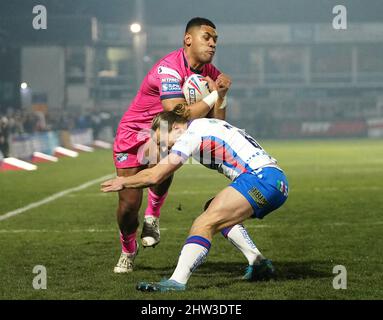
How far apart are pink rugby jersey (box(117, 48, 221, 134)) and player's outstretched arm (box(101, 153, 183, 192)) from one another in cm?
109

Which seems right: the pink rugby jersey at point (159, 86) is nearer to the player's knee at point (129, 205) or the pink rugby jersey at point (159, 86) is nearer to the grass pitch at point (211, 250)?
the player's knee at point (129, 205)

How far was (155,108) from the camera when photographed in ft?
31.6

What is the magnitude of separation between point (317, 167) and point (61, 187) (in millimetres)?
8951

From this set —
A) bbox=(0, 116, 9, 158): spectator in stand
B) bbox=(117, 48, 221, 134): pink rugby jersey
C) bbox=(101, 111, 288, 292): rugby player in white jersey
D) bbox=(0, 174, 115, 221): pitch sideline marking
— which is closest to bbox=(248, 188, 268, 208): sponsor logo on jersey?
bbox=(101, 111, 288, 292): rugby player in white jersey

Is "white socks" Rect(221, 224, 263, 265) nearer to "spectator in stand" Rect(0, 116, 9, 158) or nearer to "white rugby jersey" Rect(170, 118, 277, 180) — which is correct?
"white rugby jersey" Rect(170, 118, 277, 180)

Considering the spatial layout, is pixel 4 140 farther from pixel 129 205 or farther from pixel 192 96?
pixel 192 96

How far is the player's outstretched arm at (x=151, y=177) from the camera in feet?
25.4

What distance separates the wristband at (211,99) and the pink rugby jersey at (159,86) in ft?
0.87

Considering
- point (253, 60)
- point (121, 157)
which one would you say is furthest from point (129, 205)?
point (253, 60)

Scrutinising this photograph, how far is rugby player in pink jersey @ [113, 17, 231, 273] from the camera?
872 cm

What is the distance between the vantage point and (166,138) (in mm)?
8000

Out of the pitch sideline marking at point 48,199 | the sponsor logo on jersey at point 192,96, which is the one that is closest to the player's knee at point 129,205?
the sponsor logo on jersey at point 192,96
